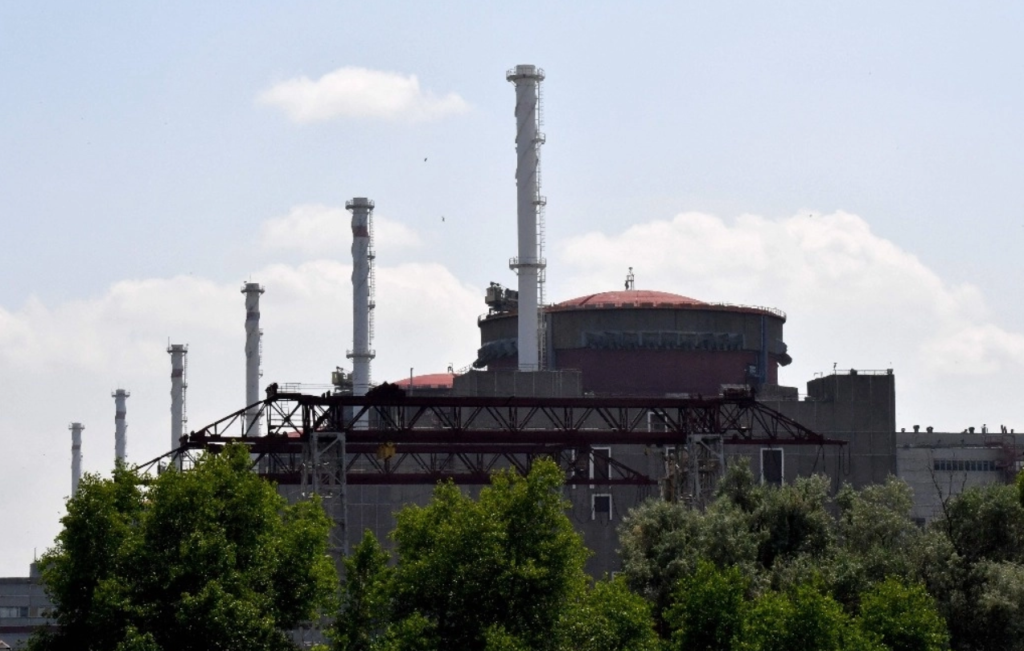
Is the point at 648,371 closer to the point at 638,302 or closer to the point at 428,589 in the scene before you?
the point at 638,302

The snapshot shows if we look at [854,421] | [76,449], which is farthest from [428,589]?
[76,449]

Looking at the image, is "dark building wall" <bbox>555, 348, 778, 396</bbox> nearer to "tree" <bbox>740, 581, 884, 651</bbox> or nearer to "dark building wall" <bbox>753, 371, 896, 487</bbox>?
"dark building wall" <bbox>753, 371, 896, 487</bbox>

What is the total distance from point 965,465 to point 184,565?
2811 inches

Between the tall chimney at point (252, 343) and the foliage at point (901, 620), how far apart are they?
89899 millimetres

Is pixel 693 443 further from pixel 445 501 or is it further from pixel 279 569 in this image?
pixel 279 569

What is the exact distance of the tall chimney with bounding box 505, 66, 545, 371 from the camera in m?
92.2

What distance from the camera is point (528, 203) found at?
92.2 m

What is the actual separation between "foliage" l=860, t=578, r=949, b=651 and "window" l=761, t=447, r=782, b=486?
137 feet

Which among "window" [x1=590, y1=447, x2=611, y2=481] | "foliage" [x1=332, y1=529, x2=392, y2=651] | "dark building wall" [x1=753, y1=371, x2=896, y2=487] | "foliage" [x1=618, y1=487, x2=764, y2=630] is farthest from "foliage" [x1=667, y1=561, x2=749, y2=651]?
"dark building wall" [x1=753, y1=371, x2=896, y2=487]

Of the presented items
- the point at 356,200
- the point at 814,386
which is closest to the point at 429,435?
the point at 814,386

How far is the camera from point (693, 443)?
69250mm

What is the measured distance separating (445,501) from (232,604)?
8055mm

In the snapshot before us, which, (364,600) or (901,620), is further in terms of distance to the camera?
(364,600)

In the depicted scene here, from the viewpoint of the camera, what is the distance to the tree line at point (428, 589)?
44.0 metres
